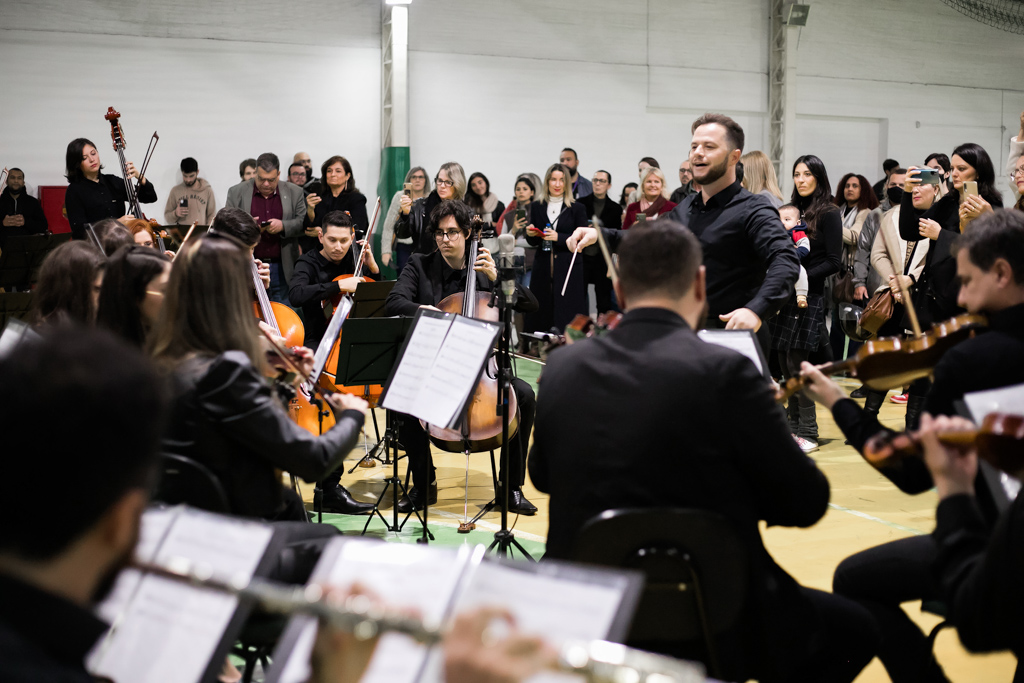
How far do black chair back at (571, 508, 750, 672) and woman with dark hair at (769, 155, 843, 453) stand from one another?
3583mm

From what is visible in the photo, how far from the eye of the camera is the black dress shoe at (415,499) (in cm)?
394

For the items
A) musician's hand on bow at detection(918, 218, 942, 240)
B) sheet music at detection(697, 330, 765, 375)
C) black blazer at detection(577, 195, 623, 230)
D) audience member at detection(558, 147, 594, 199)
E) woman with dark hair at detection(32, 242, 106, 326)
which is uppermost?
audience member at detection(558, 147, 594, 199)

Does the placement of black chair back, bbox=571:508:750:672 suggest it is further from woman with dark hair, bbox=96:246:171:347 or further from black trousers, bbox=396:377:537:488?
black trousers, bbox=396:377:537:488

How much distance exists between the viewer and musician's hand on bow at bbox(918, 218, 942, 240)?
4.46m

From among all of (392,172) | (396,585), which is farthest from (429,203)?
(396,585)

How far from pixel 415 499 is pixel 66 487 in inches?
129

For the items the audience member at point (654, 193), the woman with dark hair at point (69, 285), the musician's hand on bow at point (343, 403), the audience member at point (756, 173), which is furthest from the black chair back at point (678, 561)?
the audience member at point (654, 193)

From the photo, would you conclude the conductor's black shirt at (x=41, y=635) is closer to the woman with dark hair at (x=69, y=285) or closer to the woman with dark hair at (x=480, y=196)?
the woman with dark hair at (x=69, y=285)

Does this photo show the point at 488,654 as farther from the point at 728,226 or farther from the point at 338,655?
the point at 728,226

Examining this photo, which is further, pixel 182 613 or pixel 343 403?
pixel 343 403

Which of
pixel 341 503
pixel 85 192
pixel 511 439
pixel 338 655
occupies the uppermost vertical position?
pixel 85 192

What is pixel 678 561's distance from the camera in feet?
5.18

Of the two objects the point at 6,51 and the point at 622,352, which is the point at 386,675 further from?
the point at 6,51

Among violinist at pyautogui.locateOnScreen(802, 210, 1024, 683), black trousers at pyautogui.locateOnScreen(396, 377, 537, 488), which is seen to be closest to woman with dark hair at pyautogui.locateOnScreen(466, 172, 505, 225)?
black trousers at pyautogui.locateOnScreen(396, 377, 537, 488)
